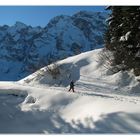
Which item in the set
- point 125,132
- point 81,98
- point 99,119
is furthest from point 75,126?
point 81,98

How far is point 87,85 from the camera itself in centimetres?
4069

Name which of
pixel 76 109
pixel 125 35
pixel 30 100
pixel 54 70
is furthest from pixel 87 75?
pixel 76 109

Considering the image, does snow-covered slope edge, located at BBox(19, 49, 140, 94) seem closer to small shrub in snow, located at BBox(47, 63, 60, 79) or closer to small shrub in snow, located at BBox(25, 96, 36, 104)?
small shrub in snow, located at BBox(47, 63, 60, 79)

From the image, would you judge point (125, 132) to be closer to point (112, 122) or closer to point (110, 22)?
point (112, 122)

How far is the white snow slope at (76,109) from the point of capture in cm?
2366

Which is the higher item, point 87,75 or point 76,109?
point 87,75

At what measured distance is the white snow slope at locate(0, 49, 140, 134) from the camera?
23.7 m

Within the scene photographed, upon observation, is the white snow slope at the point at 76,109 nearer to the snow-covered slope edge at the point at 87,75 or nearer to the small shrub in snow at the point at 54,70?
the snow-covered slope edge at the point at 87,75

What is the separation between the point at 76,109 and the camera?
91.7 ft

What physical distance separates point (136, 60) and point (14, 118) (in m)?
13.9

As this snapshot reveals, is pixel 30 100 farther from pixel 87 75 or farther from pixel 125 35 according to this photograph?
pixel 87 75

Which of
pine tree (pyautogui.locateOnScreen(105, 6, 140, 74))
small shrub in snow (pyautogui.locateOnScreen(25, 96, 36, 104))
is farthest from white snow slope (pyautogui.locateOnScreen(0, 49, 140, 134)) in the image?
pine tree (pyautogui.locateOnScreen(105, 6, 140, 74))

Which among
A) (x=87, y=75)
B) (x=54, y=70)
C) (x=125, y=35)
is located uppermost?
(x=125, y=35)
